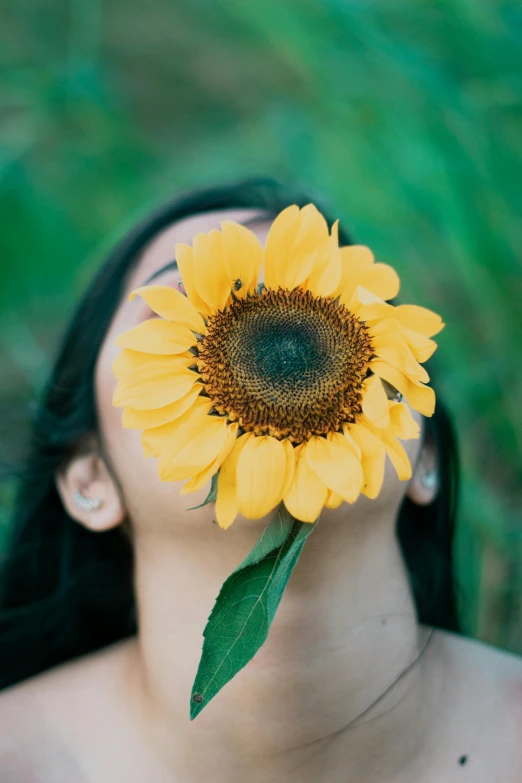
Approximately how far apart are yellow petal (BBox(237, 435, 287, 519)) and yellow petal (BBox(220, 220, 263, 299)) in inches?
4.9

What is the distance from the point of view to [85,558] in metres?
0.99

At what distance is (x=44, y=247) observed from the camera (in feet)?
3.53

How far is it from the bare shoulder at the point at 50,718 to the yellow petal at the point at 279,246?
54 centimetres

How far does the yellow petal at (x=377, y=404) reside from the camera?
44cm

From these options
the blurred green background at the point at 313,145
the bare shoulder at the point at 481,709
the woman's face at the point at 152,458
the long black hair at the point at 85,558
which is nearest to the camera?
the woman's face at the point at 152,458

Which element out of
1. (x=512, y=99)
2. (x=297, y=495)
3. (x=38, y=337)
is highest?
(x=512, y=99)

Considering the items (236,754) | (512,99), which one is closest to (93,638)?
(236,754)

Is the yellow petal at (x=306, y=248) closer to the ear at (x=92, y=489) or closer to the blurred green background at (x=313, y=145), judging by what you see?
the ear at (x=92, y=489)

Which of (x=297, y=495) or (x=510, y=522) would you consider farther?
(x=510, y=522)

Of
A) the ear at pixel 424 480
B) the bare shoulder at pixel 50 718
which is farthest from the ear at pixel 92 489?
the ear at pixel 424 480

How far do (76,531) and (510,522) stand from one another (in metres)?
0.60

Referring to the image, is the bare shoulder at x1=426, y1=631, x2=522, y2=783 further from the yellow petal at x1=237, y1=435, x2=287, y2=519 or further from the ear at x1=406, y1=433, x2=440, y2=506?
the yellow petal at x1=237, y1=435, x2=287, y2=519

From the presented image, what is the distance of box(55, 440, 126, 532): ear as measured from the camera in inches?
31.5

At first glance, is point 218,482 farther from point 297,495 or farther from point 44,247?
point 44,247
